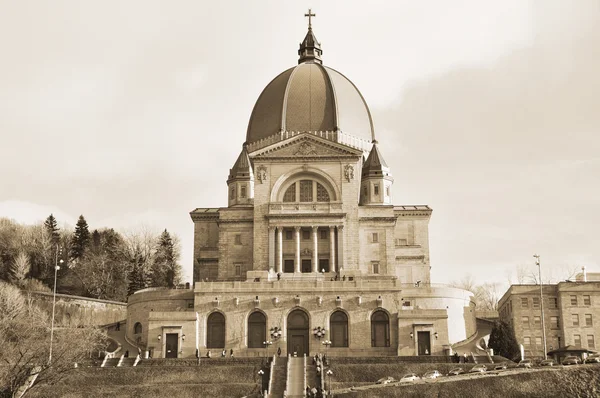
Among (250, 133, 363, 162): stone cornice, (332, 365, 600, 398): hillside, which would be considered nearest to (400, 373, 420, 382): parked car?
(332, 365, 600, 398): hillside

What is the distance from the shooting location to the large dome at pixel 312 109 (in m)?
103

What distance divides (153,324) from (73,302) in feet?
75.8

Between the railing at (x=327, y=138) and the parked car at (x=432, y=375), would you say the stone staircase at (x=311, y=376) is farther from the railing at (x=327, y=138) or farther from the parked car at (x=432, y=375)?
the railing at (x=327, y=138)

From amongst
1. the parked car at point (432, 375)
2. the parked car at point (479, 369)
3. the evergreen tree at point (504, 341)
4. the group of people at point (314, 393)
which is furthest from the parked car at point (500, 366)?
the evergreen tree at point (504, 341)

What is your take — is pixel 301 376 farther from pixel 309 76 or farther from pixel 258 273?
pixel 309 76

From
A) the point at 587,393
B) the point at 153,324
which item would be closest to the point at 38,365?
the point at 153,324

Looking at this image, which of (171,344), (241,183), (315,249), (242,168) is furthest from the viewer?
(242,168)

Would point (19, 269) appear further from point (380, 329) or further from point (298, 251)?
point (380, 329)

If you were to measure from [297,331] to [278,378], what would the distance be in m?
15.0

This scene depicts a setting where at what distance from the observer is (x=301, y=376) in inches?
2635

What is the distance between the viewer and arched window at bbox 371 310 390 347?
8069 centimetres

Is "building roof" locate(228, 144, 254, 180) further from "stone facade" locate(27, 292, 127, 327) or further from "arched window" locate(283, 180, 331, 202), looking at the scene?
"stone facade" locate(27, 292, 127, 327)

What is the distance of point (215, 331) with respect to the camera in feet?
267

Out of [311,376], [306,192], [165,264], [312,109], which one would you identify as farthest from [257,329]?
[165,264]
